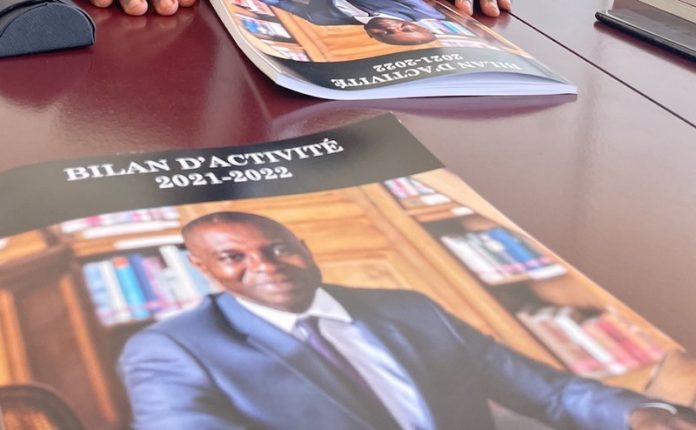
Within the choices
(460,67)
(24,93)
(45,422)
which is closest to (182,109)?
(24,93)

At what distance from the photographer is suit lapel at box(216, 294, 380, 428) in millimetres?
359

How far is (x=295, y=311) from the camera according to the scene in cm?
42

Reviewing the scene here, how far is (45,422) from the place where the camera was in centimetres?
34

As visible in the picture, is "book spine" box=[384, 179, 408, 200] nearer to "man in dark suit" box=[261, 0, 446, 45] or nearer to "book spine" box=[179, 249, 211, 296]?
"book spine" box=[179, 249, 211, 296]

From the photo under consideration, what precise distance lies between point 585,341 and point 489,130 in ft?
0.95

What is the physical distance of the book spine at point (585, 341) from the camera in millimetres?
394

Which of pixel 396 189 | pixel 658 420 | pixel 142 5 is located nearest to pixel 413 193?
pixel 396 189

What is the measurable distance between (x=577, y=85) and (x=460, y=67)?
0.14 metres

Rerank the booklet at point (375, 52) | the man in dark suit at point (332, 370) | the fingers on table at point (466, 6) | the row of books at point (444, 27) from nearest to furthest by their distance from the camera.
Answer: the man in dark suit at point (332, 370) < the booklet at point (375, 52) < the row of books at point (444, 27) < the fingers on table at point (466, 6)

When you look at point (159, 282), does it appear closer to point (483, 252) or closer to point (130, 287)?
point (130, 287)

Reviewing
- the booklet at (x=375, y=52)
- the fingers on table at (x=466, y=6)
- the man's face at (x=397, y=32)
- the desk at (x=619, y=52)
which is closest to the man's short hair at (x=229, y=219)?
the booklet at (x=375, y=52)

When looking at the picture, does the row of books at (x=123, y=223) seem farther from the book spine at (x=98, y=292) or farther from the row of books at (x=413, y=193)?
the row of books at (x=413, y=193)

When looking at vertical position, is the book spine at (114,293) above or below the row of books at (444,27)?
below

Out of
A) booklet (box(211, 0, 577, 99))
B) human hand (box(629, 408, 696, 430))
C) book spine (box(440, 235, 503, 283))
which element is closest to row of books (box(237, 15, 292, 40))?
booklet (box(211, 0, 577, 99))
